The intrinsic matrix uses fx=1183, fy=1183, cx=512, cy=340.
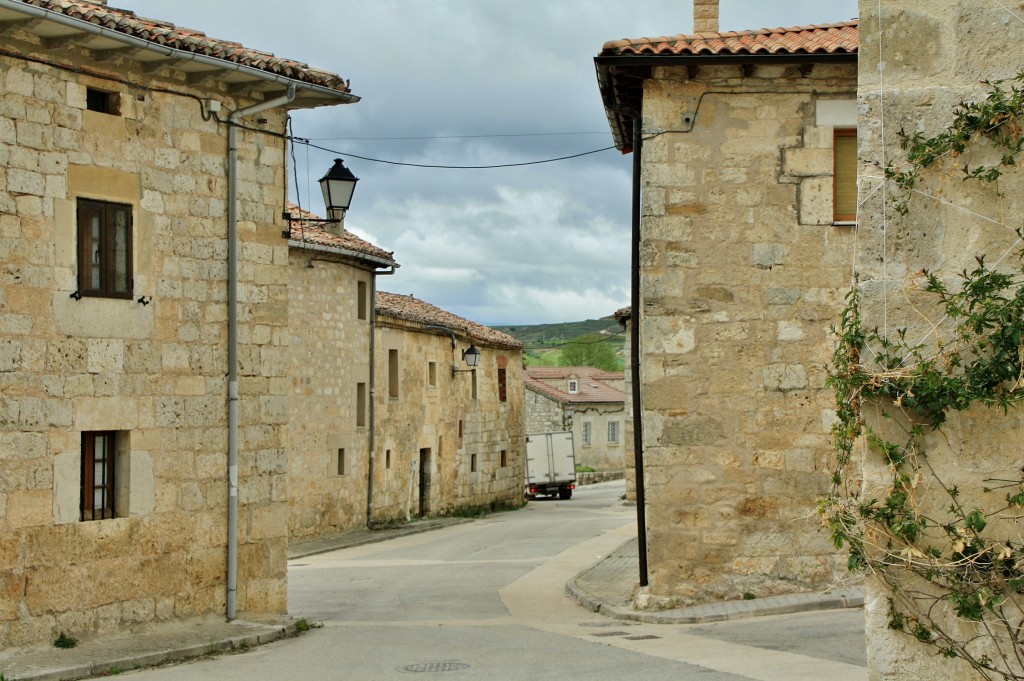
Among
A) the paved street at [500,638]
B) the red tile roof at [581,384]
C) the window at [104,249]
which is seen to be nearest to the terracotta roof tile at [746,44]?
the window at [104,249]

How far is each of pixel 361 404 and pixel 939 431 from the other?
2618cm

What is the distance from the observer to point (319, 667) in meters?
10.1

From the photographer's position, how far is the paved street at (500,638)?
946cm

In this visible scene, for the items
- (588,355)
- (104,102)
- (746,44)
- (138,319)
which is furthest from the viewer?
(588,355)

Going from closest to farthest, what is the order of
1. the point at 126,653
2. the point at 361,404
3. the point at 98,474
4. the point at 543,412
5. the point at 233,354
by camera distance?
the point at 126,653, the point at 98,474, the point at 233,354, the point at 361,404, the point at 543,412

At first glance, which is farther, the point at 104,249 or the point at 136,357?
the point at 136,357

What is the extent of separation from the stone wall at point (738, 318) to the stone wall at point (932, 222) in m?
10.0

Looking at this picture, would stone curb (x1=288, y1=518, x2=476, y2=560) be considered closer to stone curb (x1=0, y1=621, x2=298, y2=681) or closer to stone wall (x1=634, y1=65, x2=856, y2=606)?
stone curb (x1=0, y1=621, x2=298, y2=681)

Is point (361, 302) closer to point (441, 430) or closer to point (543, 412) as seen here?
point (441, 430)

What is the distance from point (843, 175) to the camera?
1316 centimetres

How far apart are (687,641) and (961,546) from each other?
8470 millimetres

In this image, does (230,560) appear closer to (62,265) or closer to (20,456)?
(20,456)

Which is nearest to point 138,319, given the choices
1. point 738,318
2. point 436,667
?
point 436,667

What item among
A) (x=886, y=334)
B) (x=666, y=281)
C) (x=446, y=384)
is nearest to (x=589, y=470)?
(x=446, y=384)
